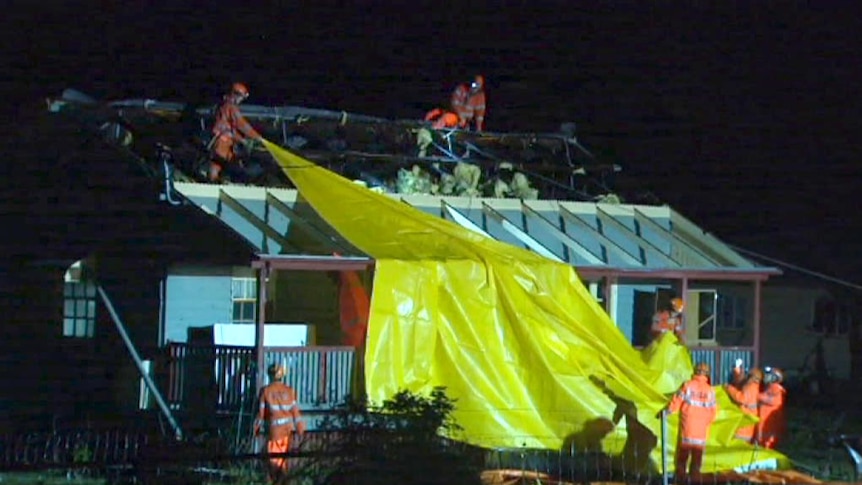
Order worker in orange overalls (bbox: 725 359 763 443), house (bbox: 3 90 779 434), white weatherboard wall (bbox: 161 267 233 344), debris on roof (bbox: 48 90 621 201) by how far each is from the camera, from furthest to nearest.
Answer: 1. debris on roof (bbox: 48 90 621 201)
2. white weatherboard wall (bbox: 161 267 233 344)
3. house (bbox: 3 90 779 434)
4. worker in orange overalls (bbox: 725 359 763 443)

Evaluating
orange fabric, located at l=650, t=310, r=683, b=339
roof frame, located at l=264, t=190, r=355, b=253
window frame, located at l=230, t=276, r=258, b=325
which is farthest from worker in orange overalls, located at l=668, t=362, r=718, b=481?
window frame, located at l=230, t=276, r=258, b=325

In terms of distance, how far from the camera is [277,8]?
31906mm

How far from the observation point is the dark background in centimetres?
3212

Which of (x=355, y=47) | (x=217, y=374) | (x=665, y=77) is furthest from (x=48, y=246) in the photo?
(x=665, y=77)

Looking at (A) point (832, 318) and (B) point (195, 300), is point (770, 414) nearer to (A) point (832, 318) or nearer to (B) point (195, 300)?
(B) point (195, 300)

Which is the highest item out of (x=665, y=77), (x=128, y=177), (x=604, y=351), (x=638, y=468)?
(x=665, y=77)

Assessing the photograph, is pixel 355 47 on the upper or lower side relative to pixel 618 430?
upper

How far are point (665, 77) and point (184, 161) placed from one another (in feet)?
48.1

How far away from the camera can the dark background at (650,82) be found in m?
32.1

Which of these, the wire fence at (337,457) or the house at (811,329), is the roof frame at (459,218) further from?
the house at (811,329)

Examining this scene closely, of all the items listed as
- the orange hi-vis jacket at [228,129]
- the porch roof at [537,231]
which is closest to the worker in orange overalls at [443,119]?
the porch roof at [537,231]

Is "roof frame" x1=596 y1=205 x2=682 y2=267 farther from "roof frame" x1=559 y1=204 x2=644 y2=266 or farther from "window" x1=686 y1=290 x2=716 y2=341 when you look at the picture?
"window" x1=686 y1=290 x2=716 y2=341

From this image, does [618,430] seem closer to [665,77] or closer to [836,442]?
[836,442]

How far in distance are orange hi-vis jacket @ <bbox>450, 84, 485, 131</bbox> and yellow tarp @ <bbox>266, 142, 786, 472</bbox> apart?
5.56m
